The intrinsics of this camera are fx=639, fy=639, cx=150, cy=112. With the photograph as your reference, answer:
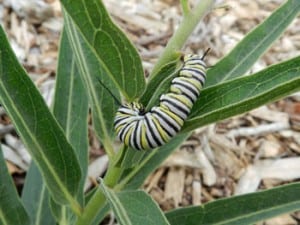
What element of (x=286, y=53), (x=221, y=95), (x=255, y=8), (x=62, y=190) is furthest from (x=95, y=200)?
(x=255, y=8)

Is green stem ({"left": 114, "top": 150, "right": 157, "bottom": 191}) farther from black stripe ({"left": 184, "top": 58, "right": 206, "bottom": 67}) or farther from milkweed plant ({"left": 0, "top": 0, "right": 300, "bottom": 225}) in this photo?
black stripe ({"left": 184, "top": 58, "right": 206, "bottom": 67})

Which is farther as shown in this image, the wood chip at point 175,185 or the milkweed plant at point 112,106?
the wood chip at point 175,185

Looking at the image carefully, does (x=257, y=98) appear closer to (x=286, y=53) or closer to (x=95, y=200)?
(x=95, y=200)

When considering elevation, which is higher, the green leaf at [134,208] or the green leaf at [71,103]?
the green leaf at [71,103]

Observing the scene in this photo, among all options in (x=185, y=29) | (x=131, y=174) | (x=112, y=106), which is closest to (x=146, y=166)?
(x=131, y=174)

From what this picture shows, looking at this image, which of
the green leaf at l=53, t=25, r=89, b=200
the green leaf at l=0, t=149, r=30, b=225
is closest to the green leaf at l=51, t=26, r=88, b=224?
the green leaf at l=53, t=25, r=89, b=200

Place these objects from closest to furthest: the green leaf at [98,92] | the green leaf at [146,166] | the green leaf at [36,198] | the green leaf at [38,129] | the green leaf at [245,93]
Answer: the green leaf at [245,93], the green leaf at [38,129], the green leaf at [98,92], the green leaf at [146,166], the green leaf at [36,198]

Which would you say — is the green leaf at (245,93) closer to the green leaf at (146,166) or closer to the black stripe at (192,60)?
the black stripe at (192,60)

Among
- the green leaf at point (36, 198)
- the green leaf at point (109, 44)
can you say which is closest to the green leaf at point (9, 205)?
the green leaf at point (36, 198)
